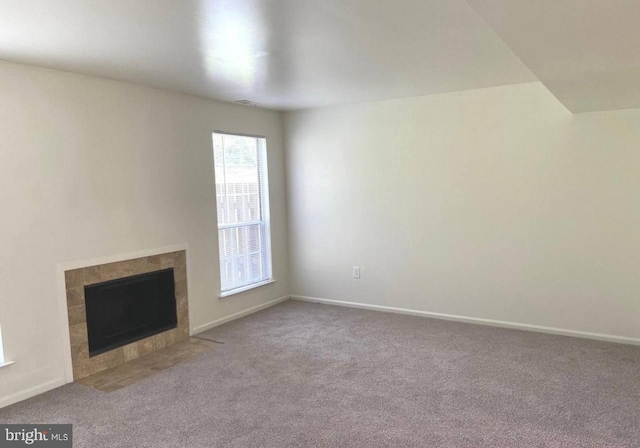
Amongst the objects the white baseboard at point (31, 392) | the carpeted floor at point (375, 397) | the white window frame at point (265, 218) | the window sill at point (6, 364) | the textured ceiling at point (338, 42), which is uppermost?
the textured ceiling at point (338, 42)

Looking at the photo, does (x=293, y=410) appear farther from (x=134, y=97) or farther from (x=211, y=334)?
(x=134, y=97)

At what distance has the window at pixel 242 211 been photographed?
16.1ft

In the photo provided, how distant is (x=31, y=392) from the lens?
323cm

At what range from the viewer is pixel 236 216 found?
5.11 meters

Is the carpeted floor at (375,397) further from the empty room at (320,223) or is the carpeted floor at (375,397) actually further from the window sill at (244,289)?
the window sill at (244,289)

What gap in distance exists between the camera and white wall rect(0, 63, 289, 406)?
3148mm

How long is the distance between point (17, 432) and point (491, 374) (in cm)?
309

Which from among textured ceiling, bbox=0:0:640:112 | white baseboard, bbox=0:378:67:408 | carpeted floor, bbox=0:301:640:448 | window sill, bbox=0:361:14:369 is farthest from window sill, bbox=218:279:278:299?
textured ceiling, bbox=0:0:640:112

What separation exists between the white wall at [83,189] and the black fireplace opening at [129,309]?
25cm

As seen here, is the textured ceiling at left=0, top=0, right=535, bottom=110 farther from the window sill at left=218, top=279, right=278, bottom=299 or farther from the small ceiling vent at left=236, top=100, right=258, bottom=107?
the window sill at left=218, top=279, right=278, bottom=299

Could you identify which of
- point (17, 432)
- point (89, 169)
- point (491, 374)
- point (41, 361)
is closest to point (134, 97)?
point (89, 169)

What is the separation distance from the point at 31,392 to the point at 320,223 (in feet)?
10.7

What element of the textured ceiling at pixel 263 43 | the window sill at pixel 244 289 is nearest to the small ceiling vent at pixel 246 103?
the textured ceiling at pixel 263 43

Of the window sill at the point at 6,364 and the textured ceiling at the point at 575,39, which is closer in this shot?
the textured ceiling at the point at 575,39
